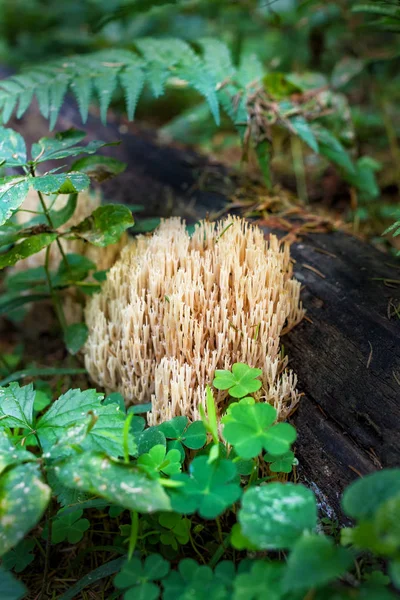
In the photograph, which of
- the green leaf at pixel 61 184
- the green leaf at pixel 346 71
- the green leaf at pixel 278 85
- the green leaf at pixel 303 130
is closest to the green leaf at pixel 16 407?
the green leaf at pixel 61 184

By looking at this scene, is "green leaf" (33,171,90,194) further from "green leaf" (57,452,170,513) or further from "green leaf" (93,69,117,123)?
"green leaf" (57,452,170,513)

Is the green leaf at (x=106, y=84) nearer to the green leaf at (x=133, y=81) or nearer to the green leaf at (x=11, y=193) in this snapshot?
the green leaf at (x=133, y=81)

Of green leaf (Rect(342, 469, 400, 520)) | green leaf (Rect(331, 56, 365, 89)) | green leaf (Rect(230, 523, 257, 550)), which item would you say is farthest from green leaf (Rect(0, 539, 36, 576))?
green leaf (Rect(331, 56, 365, 89))

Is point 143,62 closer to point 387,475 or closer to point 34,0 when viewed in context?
point 387,475

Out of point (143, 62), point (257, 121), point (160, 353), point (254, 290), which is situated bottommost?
point (160, 353)

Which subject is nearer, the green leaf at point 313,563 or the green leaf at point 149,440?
the green leaf at point 313,563

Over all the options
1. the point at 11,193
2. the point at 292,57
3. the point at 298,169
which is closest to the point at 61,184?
the point at 11,193

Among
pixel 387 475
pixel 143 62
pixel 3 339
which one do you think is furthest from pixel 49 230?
pixel 387 475
